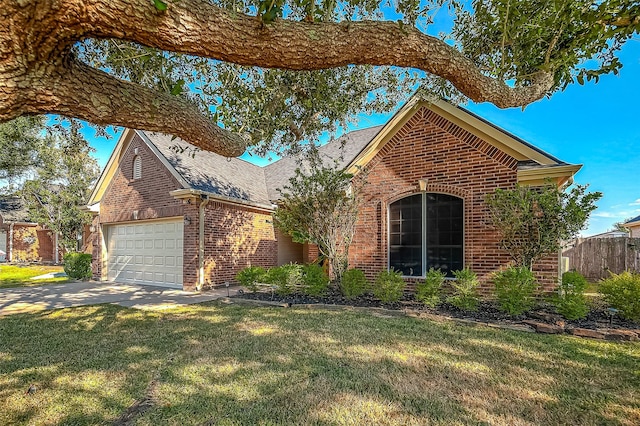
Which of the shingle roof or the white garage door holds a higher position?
the shingle roof

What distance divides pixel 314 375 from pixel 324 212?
5.31 meters

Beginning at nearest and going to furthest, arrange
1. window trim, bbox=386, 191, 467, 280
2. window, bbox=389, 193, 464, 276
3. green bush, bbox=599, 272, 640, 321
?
1. green bush, bbox=599, 272, 640, 321
2. window trim, bbox=386, 191, 467, 280
3. window, bbox=389, 193, 464, 276

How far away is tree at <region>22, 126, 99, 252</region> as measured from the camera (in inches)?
747

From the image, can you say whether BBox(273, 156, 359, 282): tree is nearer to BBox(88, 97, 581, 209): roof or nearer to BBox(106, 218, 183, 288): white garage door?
BBox(88, 97, 581, 209): roof

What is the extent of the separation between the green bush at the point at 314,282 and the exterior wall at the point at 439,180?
1.44 meters

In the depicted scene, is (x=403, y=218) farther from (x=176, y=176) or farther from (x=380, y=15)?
(x=176, y=176)

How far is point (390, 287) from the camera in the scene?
26.1 ft

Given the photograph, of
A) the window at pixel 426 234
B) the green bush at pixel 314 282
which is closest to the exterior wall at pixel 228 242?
the green bush at pixel 314 282

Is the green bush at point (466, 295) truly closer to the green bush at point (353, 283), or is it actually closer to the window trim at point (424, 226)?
the window trim at point (424, 226)

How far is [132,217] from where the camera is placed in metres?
13.0

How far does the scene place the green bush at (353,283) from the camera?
8570 mm

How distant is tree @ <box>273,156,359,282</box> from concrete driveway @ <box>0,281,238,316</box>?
3.33 meters

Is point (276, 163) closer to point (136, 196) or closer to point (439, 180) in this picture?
point (136, 196)

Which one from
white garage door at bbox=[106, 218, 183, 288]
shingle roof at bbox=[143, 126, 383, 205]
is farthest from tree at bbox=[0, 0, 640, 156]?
white garage door at bbox=[106, 218, 183, 288]
